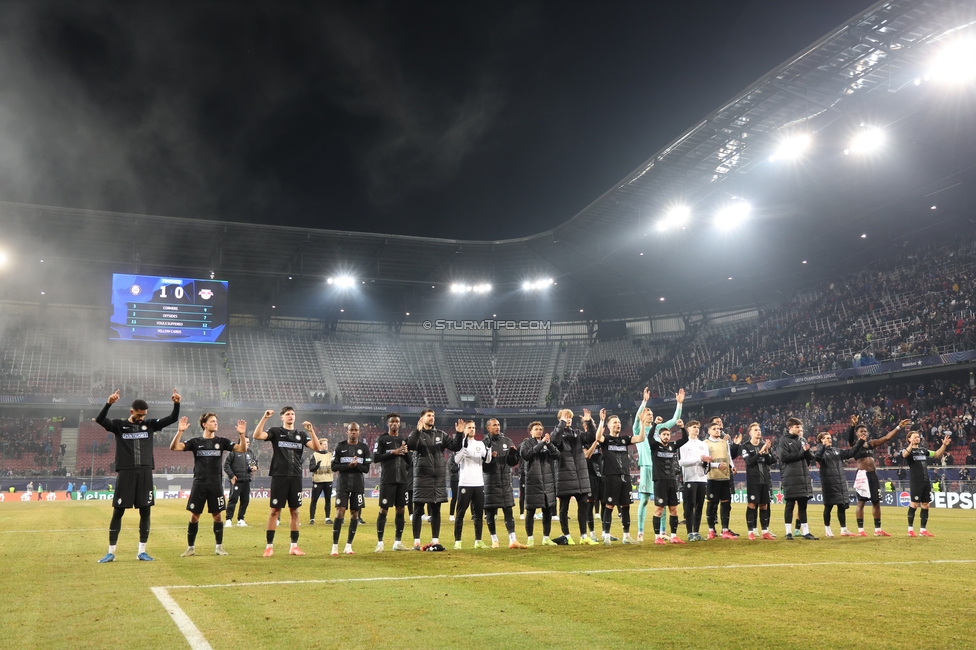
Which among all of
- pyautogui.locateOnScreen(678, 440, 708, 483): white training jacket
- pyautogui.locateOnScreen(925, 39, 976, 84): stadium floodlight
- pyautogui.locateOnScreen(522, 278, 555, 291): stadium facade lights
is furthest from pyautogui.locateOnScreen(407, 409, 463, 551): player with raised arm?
pyautogui.locateOnScreen(522, 278, 555, 291): stadium facade lights

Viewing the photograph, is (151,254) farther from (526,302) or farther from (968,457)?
(968,457)

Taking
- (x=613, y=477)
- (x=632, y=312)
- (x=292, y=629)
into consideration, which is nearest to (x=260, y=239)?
(x=632, y=312)

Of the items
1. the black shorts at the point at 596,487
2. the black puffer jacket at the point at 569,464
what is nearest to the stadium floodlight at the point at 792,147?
the black shorts at the point at 596,487

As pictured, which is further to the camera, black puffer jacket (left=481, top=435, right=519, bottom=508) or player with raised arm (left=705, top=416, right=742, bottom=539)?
player with raised arm (left=705, top=416, right=742, bottom=539)

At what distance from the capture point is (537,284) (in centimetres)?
5488

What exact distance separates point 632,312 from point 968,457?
31.1 m

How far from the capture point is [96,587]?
895cm

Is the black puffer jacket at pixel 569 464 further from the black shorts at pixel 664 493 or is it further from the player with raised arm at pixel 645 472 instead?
the black shorts at pixel 664 493

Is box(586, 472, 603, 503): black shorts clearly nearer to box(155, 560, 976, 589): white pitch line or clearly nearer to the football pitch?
the football pitch

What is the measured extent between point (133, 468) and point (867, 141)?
31925 mm

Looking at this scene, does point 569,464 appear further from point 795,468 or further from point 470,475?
point 795,468

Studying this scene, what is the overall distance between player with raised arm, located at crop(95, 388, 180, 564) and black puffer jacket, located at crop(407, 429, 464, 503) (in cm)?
409

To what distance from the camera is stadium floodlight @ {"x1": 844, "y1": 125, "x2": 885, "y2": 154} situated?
104 feet

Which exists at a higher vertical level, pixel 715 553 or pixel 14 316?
pixel 14 316
